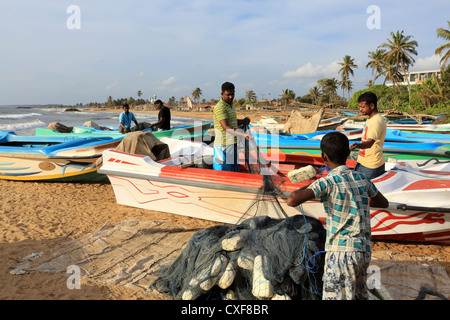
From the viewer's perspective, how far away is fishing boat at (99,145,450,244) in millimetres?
4332

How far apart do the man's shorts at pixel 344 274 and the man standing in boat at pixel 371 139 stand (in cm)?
194

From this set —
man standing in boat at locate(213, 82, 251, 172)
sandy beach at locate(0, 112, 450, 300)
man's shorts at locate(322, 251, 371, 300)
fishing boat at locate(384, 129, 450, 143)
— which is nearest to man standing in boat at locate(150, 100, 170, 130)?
sandy beach at locate(0, 112, 450, 300)

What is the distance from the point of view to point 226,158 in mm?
5199

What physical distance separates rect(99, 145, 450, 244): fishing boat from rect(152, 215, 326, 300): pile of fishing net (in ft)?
1.44

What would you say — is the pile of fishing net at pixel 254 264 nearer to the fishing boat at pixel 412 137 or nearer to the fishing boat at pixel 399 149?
the fishing boat at pixel 399 149

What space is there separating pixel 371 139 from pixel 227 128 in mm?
1898

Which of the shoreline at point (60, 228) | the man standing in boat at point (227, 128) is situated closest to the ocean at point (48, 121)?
the shoreline at point (60, 228)

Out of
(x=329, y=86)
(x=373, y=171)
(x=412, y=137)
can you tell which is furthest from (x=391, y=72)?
(x=373, y=171)

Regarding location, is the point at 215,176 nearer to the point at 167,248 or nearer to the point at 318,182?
the point at 167,248

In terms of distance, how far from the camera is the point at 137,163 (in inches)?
235

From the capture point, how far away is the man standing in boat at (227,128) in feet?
15.5

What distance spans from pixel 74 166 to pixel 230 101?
16.1 feet

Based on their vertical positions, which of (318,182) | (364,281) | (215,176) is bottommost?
(364,281)
